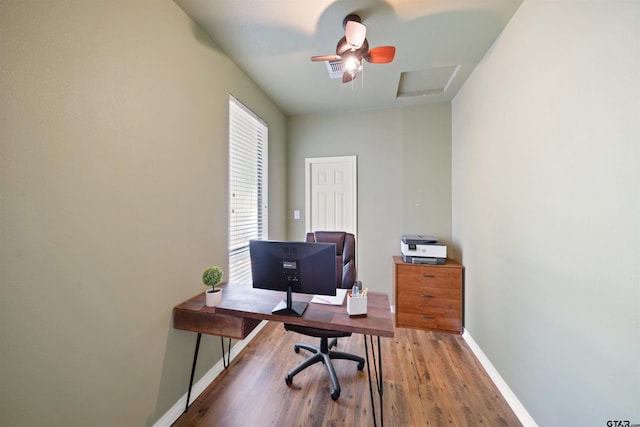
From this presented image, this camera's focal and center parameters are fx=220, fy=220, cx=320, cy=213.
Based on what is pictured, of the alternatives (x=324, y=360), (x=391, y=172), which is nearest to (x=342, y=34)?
(x=391, y=172)

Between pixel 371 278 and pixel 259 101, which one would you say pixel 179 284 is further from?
pixel 371 278

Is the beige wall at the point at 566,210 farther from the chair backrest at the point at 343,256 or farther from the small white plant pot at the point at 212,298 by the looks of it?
the small white plant pot at the point at 212,298

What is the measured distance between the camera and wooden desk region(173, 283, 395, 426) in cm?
123

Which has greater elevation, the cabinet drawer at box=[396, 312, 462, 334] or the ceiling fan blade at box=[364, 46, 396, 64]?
the ceiling fan blade at box=[364, 46, 396, 64]

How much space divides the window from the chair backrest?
2.41 ft

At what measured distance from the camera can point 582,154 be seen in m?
1.05

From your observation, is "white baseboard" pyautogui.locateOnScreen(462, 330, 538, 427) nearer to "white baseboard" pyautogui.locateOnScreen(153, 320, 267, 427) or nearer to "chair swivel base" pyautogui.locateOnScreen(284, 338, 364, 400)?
"chair swivel base" pyautogui.locateOnScreen(284, 338, 364, 400)

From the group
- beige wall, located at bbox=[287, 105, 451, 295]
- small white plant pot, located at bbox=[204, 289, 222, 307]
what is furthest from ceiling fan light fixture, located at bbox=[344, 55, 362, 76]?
small white plant pot, located at bbox=[204, 289, 222, 307]

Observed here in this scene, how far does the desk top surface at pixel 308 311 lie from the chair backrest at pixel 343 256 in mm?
535

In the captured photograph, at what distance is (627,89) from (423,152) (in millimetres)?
Answer: 2158

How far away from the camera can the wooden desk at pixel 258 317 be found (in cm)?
123

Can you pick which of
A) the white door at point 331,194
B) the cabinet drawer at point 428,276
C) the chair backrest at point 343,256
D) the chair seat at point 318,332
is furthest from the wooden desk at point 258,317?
the white door at point 331,194

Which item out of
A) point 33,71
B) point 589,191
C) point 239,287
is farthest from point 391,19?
point 239,287

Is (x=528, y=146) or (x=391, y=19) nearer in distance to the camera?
(x=528, y=146)
